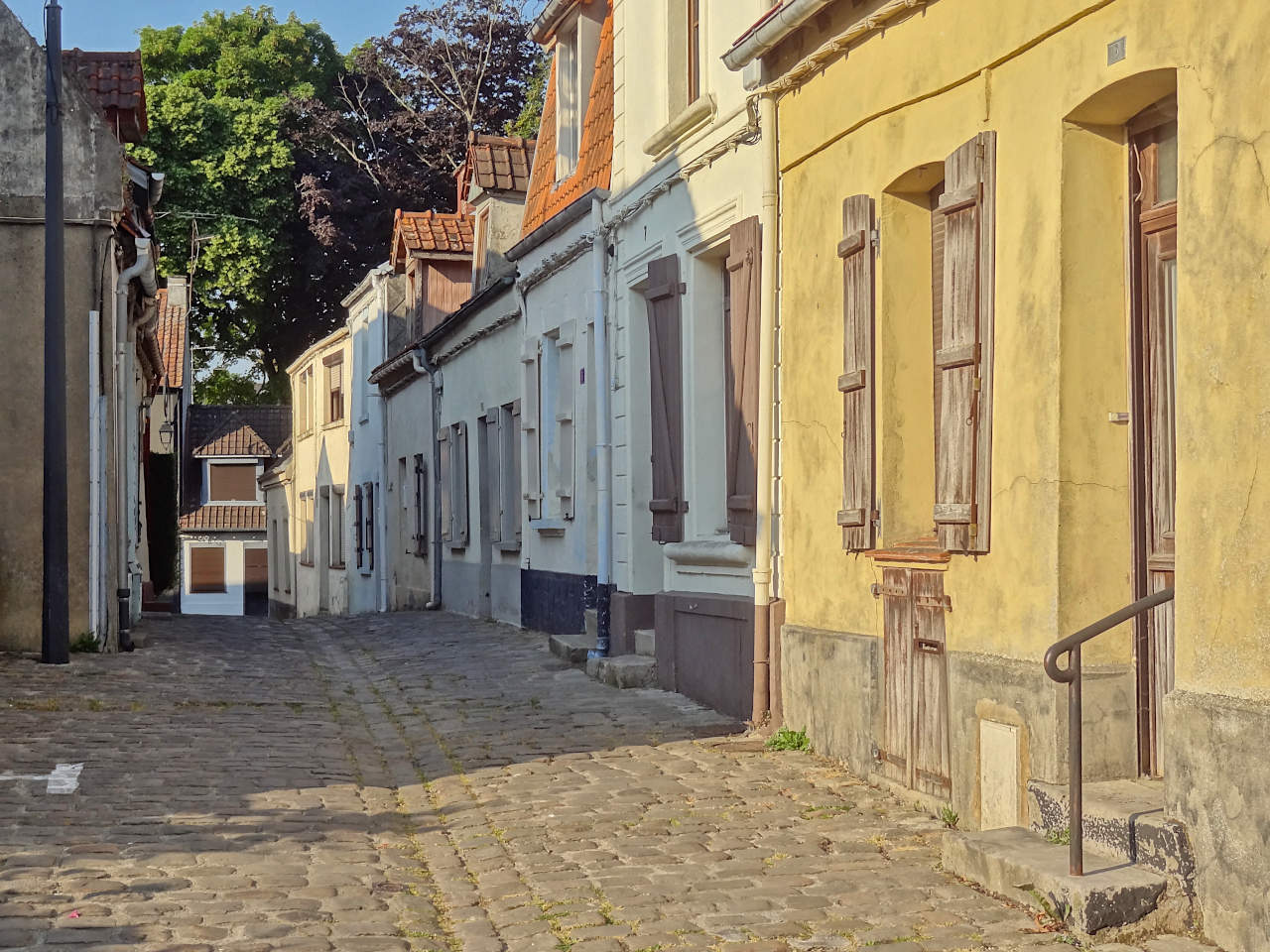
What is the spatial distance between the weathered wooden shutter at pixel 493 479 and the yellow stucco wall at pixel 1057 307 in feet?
35.2

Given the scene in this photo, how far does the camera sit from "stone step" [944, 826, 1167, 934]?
534cm

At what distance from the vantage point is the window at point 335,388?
3400 centimetres

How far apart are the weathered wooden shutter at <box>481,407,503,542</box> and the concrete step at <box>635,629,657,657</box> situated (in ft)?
22.3

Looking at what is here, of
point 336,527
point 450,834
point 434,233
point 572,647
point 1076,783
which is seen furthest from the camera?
point 336,527

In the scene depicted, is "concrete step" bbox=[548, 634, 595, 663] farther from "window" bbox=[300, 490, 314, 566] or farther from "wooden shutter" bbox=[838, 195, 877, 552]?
"window" bbox=[300, 490, 314, 566]

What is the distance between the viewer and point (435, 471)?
79.4 ft

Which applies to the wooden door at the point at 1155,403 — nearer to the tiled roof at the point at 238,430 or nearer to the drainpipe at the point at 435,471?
the drainpipe at the point at 435,471

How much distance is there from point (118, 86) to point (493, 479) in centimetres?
646

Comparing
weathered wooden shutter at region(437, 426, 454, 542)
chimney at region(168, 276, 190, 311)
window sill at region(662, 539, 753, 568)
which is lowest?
window sill at region(662, 539, 753, 568)

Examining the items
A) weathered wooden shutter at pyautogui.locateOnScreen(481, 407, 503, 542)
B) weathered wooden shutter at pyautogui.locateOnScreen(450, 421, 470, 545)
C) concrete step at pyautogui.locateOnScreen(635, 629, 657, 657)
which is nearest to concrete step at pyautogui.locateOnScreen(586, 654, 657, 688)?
concrete step at pyautogui.locateOnScreen(635, 629, 657, 657)

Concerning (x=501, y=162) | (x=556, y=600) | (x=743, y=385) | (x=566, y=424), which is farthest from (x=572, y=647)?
(x=501, y=162)

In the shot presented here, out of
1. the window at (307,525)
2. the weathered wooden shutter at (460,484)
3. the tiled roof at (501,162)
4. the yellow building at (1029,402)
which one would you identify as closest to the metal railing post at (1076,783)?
the yellow building at (1029,402)

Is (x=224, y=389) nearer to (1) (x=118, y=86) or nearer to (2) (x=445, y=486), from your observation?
(2) (x=445, y=486)

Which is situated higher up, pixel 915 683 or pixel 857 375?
pixel 857 375
